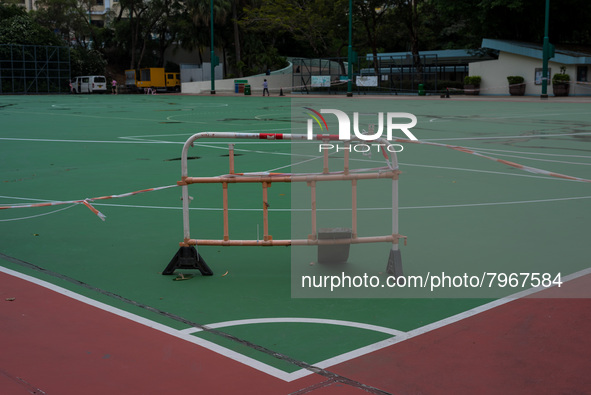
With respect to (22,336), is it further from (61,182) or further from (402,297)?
(61,182)

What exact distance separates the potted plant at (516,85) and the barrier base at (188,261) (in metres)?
49.6

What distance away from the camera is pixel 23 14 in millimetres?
78812

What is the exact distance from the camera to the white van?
232 feet

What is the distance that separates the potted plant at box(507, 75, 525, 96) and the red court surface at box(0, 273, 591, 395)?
5002 centimetres

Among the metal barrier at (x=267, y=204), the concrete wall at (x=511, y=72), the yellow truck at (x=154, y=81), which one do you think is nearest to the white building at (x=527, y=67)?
the concrete wall at (x=511, y=72)

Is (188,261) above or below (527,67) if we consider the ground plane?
below

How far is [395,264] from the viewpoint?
262 inches

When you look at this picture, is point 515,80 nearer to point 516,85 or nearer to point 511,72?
point 516,85

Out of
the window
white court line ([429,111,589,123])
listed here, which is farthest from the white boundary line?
the window

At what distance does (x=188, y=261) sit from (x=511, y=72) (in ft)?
170

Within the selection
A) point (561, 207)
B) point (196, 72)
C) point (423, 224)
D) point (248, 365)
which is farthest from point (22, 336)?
point (196, 72)

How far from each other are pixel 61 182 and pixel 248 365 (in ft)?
29.5

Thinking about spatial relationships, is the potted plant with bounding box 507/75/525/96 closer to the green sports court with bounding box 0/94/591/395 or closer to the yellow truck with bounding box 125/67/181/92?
the yellow truck with bounding box 125/67/181/92

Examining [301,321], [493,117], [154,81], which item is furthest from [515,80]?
[301,321]
